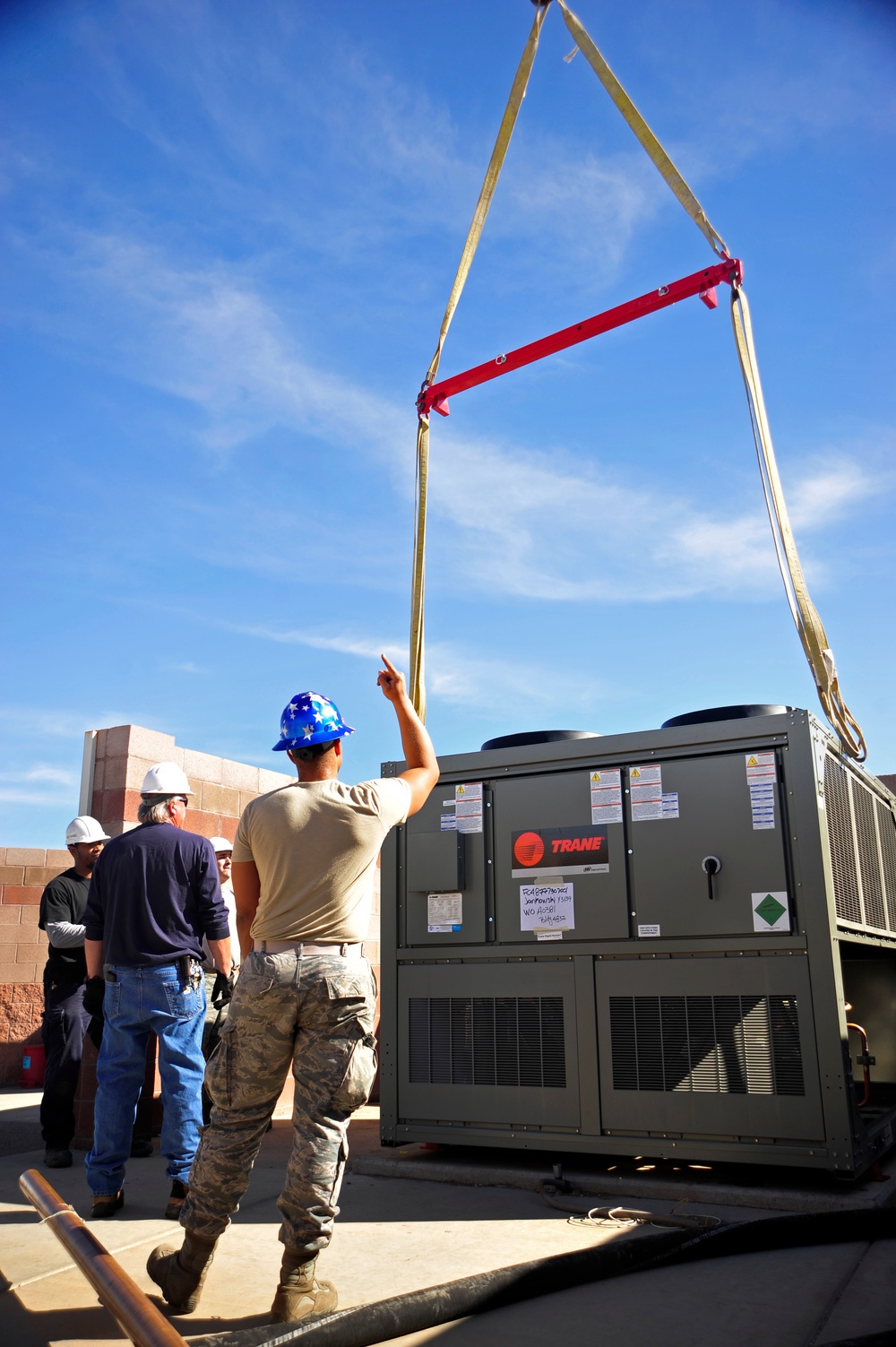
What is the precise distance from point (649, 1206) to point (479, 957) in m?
1.33

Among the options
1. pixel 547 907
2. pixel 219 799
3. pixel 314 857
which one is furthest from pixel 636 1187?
pixel 219 799

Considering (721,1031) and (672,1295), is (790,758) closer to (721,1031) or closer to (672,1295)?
(721,1031)

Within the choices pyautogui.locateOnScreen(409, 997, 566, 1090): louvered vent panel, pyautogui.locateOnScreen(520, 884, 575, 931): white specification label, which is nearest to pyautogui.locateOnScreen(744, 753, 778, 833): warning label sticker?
pyautogui.locateOnScreen(520, 884, 575, 931): white specification label

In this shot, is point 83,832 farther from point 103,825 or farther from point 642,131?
point 642,131

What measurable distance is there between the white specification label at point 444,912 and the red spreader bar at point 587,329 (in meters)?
3.54

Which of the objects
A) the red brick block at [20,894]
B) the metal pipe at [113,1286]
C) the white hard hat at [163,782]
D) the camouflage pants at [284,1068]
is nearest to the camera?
the metal pipe at [113,1286]

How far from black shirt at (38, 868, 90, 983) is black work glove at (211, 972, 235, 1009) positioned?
813 mm

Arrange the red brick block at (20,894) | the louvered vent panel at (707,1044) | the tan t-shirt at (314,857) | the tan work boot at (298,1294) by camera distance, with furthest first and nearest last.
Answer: the red brick block at (20,894)
the louvered vent panel at (707,1044)
the tan t-shirt at (314,857)
the tan work boot at (298,1294)

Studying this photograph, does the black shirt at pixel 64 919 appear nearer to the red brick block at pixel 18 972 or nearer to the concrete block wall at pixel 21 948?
the concrete block wall at pixel 21 948

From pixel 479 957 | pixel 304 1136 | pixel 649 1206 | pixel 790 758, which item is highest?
pixel 790 758

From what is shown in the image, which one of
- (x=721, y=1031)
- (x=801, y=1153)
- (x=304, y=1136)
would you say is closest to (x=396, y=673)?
(x=304, y=1136)

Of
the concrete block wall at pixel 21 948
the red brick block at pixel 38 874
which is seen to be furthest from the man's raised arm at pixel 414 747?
the red brick block at pixel 38 874

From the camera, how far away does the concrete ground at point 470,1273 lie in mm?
2721

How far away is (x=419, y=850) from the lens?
17.1ft
